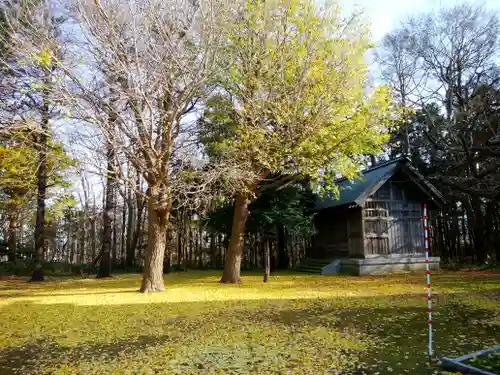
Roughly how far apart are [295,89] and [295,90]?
33 mm

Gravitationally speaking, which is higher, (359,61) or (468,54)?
(468,54)

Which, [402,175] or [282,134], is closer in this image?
[282,134]

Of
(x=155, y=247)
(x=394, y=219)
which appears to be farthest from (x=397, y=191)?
(x=155, y=247)

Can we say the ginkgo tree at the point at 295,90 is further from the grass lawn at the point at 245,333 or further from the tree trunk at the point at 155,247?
the grass lawn at the point at 245,333

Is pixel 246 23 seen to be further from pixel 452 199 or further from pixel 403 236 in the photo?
pixel 452 199

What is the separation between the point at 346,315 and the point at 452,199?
70.1 feet

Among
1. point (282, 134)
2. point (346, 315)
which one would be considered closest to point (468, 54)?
point (282, 134)

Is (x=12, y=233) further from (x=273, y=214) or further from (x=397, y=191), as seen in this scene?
(x=397, y=191)

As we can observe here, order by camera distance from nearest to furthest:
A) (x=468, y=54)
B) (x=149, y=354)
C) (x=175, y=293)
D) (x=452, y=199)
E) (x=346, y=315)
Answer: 1. (x=149, y=354)
2. (x=346, y=315)
3. (x=175, y=293)
4. (x=468, y=54)
5. (x=452, y=199)

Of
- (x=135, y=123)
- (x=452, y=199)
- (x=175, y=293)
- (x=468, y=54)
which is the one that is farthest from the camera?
(x=452, y=199)

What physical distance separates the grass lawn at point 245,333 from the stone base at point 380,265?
693 cm

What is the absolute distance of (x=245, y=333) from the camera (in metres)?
6.29

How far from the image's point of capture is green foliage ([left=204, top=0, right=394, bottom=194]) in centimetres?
1236

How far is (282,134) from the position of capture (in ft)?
42.7
